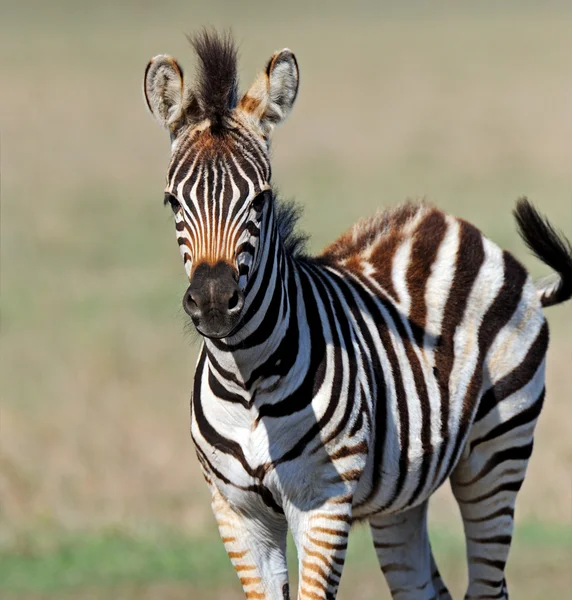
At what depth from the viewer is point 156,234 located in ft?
80.5

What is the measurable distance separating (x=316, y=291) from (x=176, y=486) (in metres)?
6.83

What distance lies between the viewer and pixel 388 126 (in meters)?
34.2

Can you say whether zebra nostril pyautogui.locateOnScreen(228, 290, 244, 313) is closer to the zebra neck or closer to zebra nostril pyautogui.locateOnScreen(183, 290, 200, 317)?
zebra nostril pyautogui.locateOnScreen(183, 290, 200, 317)

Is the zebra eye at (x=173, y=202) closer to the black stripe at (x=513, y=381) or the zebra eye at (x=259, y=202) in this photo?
the zebra eye at (x=259, y=202)

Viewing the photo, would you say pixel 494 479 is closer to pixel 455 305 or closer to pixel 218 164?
pixel 455 305

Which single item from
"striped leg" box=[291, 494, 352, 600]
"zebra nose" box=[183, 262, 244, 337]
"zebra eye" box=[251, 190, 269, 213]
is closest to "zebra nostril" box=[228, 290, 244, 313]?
"zebra nose" box=[183, 262, 244, 337]

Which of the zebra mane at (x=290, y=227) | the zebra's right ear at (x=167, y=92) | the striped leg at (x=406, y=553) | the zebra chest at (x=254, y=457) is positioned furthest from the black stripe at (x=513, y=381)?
the zebra's right ear at (x=167, y=92)

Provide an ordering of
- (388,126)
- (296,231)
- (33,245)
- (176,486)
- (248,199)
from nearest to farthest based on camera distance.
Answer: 1. (248,199)
2. (296,231)
3. (176,486)
4. (33,245)
5. (388,126)

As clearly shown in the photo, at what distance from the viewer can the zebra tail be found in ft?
23.8

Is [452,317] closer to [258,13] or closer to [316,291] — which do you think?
[316,291]

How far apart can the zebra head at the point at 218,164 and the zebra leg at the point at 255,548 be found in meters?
1.13

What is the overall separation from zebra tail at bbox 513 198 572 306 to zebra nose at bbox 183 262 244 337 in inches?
121

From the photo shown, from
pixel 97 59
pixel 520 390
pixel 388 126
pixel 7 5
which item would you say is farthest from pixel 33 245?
pixel 7 5

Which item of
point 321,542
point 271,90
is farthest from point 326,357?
Result: point 271,90
